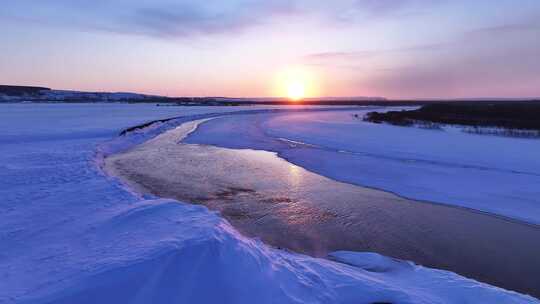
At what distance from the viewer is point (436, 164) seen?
12.8 meters

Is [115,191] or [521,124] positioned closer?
[115,191]

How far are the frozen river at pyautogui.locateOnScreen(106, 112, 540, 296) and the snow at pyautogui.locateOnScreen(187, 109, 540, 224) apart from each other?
2.19 feet

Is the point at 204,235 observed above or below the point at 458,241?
above

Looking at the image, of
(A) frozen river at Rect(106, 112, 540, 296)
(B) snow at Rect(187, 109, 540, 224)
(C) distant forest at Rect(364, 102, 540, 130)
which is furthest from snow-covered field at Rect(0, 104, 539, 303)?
(C) distant forest at Rect(364, 102, 540, 130)

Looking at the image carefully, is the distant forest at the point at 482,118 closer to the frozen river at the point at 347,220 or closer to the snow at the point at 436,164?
the snow at the point at 436,164

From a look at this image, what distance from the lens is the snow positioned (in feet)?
29.2

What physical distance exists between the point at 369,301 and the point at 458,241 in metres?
3.10

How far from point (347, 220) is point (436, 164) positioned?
677 centimetres

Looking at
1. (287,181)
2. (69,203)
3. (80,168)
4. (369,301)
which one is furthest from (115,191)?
(369,301)

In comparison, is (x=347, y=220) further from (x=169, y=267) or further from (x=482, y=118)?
(x=482, y=118)

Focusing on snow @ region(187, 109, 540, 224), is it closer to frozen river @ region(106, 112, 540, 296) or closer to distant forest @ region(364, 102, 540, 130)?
frozen river @ region(106, 112, 540, 296)

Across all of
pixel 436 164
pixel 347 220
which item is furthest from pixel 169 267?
pixel 436 164

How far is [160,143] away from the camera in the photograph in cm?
1914

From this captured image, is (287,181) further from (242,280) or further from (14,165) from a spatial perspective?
(14,165)
